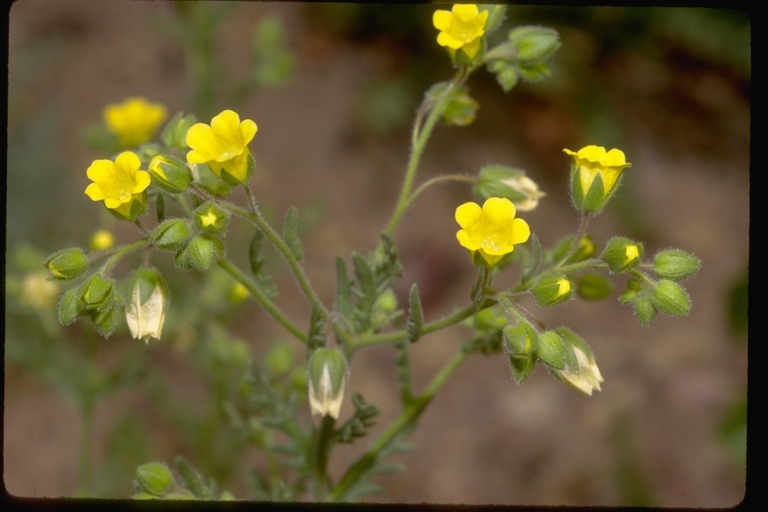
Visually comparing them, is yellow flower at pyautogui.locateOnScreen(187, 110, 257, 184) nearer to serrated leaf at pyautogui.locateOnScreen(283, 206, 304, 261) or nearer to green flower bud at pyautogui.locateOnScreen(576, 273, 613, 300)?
serrated leaf at pyautogui.locateOnScreen(283, 206, 304, 261)

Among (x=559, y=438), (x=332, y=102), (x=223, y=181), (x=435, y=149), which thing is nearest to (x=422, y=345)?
(x=559, y=438)

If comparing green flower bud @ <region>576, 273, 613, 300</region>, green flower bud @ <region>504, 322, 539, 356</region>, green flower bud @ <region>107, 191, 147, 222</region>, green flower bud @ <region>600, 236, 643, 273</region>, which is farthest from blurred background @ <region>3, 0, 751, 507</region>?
green flower bud @ <region>600, 236, 643, 273</region>

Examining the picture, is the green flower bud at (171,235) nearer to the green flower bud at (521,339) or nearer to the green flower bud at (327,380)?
the green flower bud at (327,380)

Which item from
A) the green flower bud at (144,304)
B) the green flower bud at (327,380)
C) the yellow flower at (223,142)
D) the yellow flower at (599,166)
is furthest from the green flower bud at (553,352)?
the green flower bud at (144,304)

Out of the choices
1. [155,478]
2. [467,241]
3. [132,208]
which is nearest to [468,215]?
[467,241]

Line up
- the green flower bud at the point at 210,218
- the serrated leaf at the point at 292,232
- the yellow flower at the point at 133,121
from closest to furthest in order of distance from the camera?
the green flower bud at the point at 210,218 < the serrated leaf at the point at 292,232 < the yellow flower at the point at 133,121

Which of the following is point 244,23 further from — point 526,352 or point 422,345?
point 526,352
